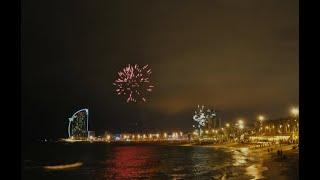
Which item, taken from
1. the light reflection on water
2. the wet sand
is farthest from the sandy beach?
the light reflection on water

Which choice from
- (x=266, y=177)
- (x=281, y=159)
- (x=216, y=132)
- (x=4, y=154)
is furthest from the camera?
(x=216, y=132)

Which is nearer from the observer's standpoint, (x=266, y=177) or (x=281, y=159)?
(x=266, y=177)

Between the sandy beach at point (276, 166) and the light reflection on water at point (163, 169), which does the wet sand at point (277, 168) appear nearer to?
the sandy beach at point (276, 166)

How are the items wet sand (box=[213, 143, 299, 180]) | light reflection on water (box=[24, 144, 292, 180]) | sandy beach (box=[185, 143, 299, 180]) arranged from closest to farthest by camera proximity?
wet sand (box=[213, 143, 299, 180])
sandy beach (box=[185, 143, 299, 180])
light reflection on water (box=[24, 144, 292, 180])

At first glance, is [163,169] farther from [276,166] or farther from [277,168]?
[277,168]

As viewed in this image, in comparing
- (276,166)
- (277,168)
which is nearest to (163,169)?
(276,166)

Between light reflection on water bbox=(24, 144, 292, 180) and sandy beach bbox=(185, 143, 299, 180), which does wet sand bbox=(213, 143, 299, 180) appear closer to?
sandy beach bbox=(185, 143, 299, 180)

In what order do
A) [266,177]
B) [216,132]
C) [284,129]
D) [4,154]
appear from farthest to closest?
1. [216,132]
2. [284,129]
3. [266,177]
4. [4,154]

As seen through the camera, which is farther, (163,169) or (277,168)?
(163,169)

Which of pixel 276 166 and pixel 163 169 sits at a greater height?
pixel 276 166
